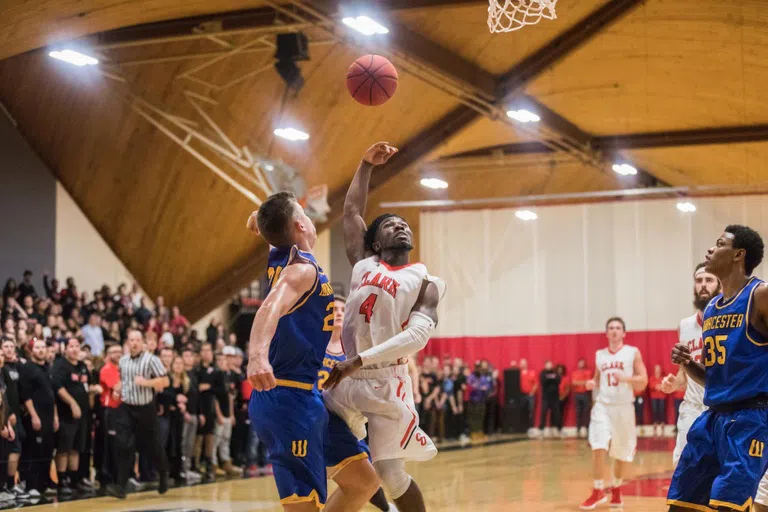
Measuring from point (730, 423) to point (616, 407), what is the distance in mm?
6082

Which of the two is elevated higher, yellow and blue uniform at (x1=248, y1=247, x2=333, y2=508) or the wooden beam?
the wooden beam

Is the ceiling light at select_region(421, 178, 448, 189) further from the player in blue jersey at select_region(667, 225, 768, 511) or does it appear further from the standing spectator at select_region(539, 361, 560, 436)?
the player in blue jersey at select_region(667, 225, 768, 511)

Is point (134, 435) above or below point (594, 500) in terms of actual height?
above

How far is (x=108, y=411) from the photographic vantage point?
12523 mm

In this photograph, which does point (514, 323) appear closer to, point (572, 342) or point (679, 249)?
point (572, 342)

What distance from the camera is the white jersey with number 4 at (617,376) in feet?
36.6

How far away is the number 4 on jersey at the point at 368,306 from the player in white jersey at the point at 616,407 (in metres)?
5.47

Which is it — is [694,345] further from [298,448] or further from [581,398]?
[581,398]

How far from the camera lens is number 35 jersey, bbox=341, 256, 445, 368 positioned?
19.5 feet

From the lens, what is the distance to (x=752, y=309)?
17.3 ft

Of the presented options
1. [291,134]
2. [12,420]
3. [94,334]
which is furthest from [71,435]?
[291,134]

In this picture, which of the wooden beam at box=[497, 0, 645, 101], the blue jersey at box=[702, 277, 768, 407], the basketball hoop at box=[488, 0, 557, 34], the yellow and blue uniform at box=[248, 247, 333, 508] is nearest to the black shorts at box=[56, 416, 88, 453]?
the basketball hoop at box=[488, 0, 557, 34]

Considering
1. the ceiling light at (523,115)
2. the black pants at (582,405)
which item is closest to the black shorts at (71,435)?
the ceiling light at (523,115)

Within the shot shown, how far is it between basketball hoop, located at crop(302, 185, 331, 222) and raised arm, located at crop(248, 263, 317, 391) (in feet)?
48.8
